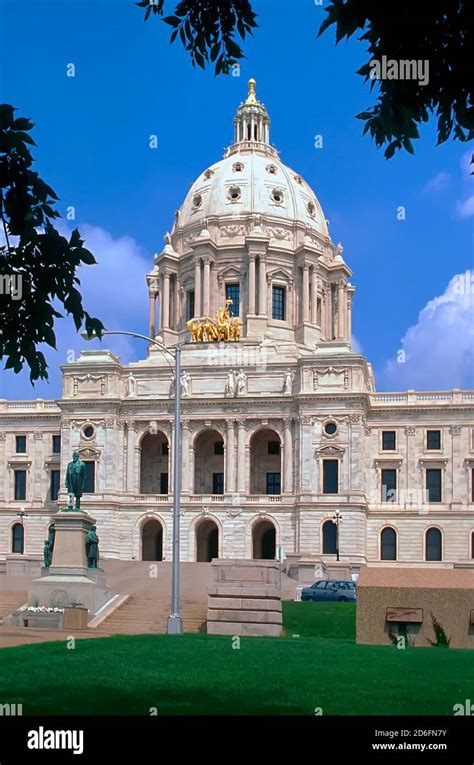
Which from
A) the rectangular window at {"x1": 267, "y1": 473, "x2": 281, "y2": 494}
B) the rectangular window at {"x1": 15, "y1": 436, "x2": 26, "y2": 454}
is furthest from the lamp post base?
the rectangular window at {"x1": 15, "y1": 436, "x2": 26, "y2": 454}

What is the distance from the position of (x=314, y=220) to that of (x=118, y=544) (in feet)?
119

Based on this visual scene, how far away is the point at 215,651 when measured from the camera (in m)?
26.6

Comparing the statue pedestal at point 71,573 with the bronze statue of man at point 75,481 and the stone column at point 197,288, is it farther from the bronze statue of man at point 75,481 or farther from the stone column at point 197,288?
the stone column at point 197,288

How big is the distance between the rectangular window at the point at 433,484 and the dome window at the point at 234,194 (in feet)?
104

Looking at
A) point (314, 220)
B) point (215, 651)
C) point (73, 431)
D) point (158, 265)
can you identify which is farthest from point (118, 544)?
point (215, 651)

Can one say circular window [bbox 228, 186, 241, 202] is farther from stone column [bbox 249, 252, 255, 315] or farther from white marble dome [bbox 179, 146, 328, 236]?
stone column [bbox 249, 252, 255, 315]

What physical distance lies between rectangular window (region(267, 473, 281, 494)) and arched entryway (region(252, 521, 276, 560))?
2.71 metres

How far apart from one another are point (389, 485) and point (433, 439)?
4.60m

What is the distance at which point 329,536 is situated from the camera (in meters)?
82.8

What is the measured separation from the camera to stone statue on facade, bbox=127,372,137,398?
288ft

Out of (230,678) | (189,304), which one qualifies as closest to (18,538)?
(189,304)

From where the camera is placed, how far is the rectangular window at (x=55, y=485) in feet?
299

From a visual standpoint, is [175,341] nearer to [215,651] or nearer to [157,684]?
[215,651]

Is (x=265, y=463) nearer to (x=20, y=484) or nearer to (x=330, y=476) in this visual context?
(x=330, y=476)
